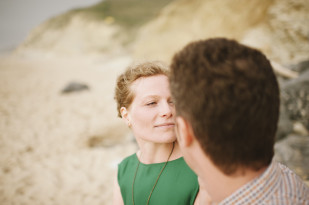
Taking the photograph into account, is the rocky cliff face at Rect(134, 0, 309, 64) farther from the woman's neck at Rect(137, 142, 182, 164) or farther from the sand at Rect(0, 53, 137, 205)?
the sand at Rect(0, 53, 137, 205)

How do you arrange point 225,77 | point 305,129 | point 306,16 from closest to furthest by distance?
1. point 225,77
2. point 305,129
3. point 306,16

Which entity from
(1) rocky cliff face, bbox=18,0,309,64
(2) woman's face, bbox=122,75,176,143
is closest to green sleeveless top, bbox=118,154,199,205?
(2) woman's face, bbox=122,75,176,143

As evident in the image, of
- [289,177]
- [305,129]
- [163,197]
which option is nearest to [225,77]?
[289,177]

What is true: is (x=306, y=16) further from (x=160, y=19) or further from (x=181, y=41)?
(x=160, y=19)

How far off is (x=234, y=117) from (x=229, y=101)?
0.06 m

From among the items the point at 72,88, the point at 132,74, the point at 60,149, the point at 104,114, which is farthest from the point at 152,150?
the point at 72,88

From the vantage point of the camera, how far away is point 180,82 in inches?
27.9

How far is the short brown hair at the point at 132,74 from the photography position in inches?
54.4

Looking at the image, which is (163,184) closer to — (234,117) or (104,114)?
(234,117)

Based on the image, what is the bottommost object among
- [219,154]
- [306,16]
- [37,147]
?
[219,154]

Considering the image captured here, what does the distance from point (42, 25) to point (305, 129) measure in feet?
222

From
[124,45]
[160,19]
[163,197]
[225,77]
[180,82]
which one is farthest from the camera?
[124,45]

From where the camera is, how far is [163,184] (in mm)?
1258

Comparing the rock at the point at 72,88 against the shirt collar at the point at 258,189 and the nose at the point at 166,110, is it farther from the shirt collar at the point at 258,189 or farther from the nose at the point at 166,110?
the shirt collar at the point at 258,189
